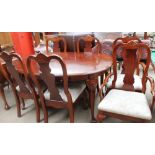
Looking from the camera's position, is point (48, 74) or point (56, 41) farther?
point (56, 41)

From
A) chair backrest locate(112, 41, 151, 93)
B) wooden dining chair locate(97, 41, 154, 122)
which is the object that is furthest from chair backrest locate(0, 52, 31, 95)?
chair backrest locate(112, 41, 151, 93)

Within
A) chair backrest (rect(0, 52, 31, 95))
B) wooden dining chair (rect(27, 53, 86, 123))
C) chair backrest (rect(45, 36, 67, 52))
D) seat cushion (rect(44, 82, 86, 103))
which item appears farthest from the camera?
chair backrest (rect(45, 36, 67, 52))

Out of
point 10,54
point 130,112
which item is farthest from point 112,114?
point 10,54

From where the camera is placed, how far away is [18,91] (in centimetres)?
188

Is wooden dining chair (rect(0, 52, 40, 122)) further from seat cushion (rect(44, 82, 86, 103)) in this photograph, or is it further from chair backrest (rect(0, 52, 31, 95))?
seat cushion (rect(44, 82, 86, 103))

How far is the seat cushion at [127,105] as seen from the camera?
4.19ft

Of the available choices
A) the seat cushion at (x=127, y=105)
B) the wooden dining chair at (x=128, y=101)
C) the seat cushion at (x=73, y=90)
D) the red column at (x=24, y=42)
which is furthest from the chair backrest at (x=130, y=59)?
the red column at (x=24, y=42)

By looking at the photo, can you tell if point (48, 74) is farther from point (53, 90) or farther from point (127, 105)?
point (127, 105)

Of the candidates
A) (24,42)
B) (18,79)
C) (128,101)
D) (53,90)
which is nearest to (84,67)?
(53,90)

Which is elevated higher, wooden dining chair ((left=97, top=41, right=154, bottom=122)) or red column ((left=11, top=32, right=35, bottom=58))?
red column ((left=11, top=32, right=35, bottom=58))

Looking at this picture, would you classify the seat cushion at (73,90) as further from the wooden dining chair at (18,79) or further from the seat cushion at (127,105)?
the seat cushion at (127,105)

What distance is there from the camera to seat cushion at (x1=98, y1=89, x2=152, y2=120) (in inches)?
50.3

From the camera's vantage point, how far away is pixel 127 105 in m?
1.36

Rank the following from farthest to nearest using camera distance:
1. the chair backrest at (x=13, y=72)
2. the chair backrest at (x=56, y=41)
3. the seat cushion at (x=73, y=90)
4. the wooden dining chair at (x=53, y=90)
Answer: the chair backrest at (x=56, y=41), the seat cushion at (x=73, y=90), the chair backrest at (x=13, y=72), the wooden dining chair at (x=53, y=90)
